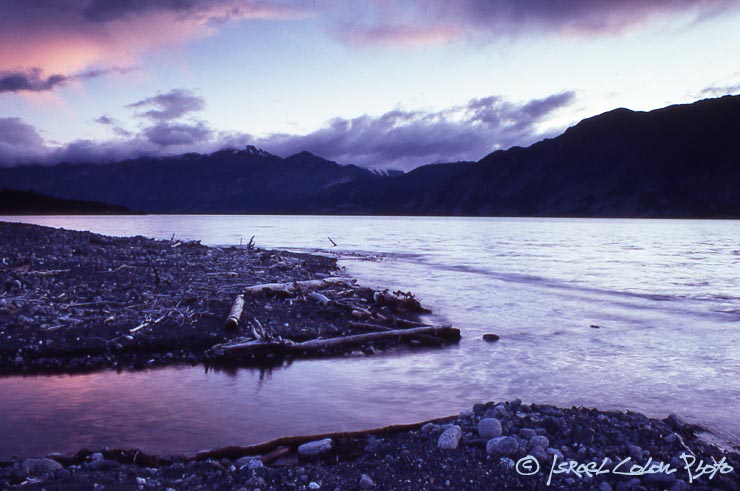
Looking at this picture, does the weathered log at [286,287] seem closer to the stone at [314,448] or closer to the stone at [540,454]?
the stone at [314,448]

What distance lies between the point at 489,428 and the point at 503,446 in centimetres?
51

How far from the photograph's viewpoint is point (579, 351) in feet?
42.6

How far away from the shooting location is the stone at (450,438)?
6.14 meters

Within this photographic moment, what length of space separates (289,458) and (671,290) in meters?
24.4

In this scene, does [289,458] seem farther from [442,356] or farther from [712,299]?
[712,299]

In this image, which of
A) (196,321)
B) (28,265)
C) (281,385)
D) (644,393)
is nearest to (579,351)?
(644,393)

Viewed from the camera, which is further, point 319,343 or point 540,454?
point 319,343

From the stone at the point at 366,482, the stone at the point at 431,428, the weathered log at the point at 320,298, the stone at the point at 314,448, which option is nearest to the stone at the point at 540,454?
the stone at the point at 431,428

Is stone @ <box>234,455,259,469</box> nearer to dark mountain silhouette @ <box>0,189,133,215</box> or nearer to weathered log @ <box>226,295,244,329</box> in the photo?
weathered log @ <box>226,295,244,329</box>

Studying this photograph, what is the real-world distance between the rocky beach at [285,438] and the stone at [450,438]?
3cm

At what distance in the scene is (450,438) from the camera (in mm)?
6227

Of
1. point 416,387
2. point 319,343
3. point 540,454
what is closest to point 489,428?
point 540,454

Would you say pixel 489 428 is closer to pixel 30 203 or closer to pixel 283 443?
pixel 283 443

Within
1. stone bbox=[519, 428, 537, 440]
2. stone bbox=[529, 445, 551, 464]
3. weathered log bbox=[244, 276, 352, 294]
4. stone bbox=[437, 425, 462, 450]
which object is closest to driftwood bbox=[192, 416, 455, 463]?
stone bbox=[437, 425, 462, 450]
